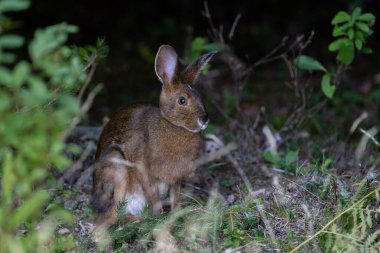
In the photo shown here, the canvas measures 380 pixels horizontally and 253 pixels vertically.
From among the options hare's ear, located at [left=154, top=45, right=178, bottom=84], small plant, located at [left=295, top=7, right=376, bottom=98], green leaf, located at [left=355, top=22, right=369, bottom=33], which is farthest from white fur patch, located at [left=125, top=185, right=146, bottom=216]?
green leaf, located at [left=355, top=22, right=369, bottom=33]

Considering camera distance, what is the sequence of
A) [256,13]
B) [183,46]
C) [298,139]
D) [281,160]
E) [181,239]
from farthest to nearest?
[256,13], [183,46], [298,139], [281,160], [181,239]

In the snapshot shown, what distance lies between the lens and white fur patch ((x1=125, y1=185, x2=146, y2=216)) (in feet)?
17.6

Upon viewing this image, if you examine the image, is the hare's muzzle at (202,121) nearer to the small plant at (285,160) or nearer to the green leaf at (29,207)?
the small plant at (285,160)

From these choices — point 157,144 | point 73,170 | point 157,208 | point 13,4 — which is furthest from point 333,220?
point 73,170

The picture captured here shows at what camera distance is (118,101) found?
8070 millimetres

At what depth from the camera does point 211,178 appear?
6070 millimetres

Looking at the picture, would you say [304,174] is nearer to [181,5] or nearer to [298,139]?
[298,139]

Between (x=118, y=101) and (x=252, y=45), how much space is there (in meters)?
2.91

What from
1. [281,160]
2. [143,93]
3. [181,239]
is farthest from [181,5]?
[181,239]

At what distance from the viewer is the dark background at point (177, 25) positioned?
9438 mm

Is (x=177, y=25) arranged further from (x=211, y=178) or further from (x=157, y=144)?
(x=157, y=144)

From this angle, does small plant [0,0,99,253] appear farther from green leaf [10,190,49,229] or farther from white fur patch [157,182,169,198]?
white fur patch [157,182,169,198]

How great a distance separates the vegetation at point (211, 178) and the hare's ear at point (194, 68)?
0.56 m

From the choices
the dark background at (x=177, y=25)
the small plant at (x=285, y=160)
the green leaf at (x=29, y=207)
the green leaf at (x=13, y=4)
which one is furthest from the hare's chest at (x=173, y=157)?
the dark background at (x=177, y=25)
